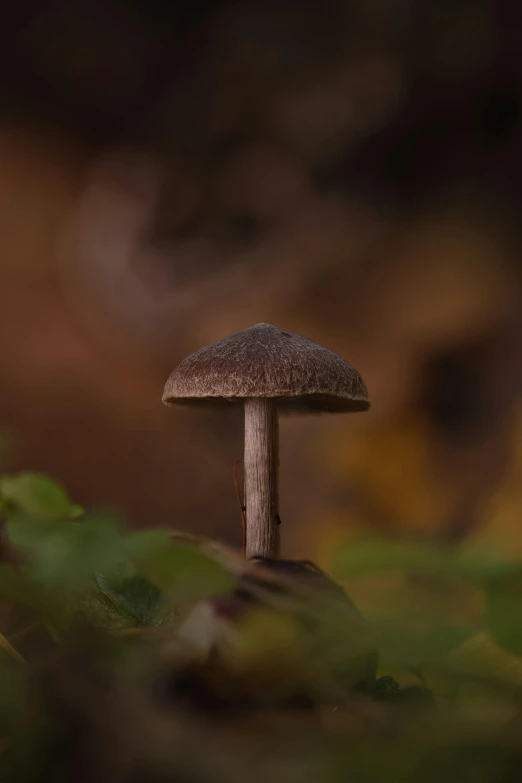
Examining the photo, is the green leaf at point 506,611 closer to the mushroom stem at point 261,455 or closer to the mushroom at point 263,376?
the mushroom at point 263,376

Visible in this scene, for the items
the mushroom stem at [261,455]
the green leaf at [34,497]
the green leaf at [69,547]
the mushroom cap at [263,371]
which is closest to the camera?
the green leaf at [69,547]

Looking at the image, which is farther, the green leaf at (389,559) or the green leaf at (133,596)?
the green leaf at (133,596)

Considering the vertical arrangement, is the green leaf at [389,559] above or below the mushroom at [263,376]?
below

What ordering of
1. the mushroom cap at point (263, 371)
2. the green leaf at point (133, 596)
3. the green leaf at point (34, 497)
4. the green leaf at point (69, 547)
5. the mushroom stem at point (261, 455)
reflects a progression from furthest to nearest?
the mushroom stem at point (261, 455), the mushroom cap at point (263, 371), the green leaf at point (133, 596), the green leaf at point (34, 497), the green leaf at point (69, 547)

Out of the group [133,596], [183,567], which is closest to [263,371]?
[133,596]

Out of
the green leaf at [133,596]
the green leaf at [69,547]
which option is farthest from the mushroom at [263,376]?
the green leaf at [69,547]

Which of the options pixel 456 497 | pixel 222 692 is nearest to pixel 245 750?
pixel 222 692

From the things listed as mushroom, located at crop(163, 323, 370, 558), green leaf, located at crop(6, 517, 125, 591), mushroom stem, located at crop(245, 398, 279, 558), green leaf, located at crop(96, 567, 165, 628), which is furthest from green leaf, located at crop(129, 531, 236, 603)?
mushroom stem, located at crop(245, 398, 279, 558)

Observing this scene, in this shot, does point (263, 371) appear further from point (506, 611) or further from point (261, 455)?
point (506, 611)
